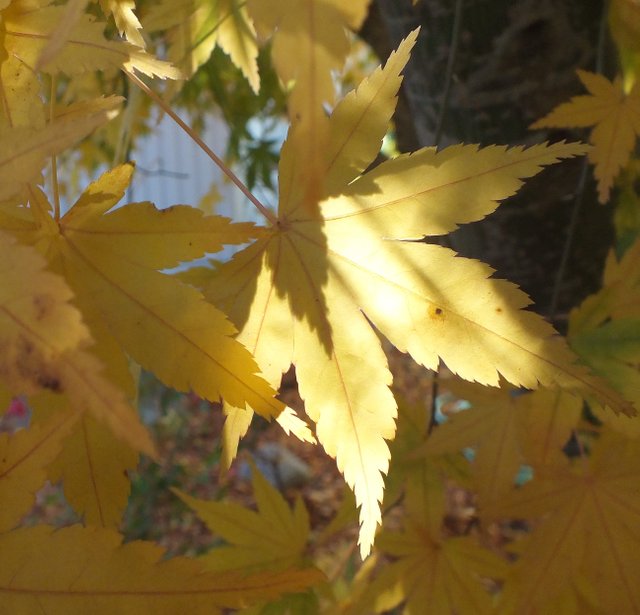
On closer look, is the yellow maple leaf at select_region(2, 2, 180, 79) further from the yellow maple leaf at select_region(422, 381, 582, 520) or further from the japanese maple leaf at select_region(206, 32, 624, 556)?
the yellow maple leaf at select_region(422, 381, 582, 520)

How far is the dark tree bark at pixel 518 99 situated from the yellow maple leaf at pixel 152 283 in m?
0.36

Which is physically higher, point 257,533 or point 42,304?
point 42,304

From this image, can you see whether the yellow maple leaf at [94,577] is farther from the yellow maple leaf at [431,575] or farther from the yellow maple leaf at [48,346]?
the yellow maple leaf at [431,575]

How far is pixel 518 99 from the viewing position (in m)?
0.72

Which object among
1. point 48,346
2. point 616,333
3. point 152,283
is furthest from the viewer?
point 616,333

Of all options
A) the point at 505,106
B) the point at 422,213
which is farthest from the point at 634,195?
the point at 422,213

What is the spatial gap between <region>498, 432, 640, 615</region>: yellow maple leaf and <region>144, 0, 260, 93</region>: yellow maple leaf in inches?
18.7

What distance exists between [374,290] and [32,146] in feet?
0.73

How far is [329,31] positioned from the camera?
0.26 m

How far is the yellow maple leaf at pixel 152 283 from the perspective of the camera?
0.39 metres

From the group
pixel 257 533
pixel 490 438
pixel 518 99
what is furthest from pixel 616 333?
pixel 257 533

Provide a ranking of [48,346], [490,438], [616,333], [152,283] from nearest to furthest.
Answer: [48,346], [152,283], [616,333], [490,438]

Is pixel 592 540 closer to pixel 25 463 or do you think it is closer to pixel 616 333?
pixel 616 333

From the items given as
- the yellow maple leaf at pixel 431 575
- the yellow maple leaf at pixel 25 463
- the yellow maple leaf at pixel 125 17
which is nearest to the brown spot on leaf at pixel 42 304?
the yellow maple leaf at pixel 25 463
